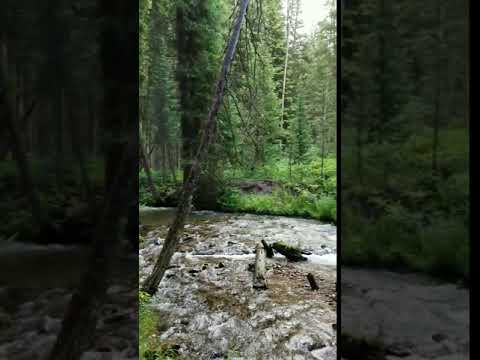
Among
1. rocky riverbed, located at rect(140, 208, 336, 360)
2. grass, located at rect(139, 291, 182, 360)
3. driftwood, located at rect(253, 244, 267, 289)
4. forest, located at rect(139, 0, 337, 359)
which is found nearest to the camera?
grass, located at rect(139, 291, 182, 360)

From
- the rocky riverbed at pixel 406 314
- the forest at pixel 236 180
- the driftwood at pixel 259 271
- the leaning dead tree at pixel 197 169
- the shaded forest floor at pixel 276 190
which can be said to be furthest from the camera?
the shaded forest floor at pixel 276 190

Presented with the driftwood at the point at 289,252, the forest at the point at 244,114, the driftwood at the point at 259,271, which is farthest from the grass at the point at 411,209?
the forest at the point at 244,114

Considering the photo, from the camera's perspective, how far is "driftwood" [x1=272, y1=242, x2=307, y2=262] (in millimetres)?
4824

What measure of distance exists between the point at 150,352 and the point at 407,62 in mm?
2561

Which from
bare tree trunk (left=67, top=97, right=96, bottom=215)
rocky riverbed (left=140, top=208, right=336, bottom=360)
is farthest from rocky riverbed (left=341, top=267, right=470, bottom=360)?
rocky riverbed (left=140, top=208, right=336, bottom=360)

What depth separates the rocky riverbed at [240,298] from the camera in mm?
2734

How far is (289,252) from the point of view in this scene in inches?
192

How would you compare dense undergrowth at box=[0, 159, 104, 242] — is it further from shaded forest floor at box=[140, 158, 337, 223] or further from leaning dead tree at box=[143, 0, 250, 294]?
shaded forest floor at box=[140, 158, 337, 223]

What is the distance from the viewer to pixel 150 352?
→ 105 inches

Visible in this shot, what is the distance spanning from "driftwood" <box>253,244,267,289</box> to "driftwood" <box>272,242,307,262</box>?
11.5 inches

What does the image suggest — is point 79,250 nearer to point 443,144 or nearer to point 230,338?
point 443,144

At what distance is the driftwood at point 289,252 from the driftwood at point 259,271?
0.29m

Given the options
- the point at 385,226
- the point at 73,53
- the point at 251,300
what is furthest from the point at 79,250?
the point at 251,300

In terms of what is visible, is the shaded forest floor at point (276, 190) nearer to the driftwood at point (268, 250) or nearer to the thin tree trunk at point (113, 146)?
the driftwood at point (268, 250)
